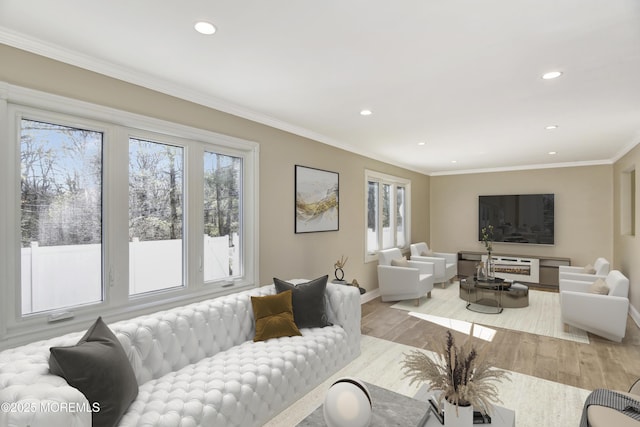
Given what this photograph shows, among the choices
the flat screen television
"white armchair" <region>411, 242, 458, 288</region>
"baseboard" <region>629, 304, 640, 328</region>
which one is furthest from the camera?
the flat screen television

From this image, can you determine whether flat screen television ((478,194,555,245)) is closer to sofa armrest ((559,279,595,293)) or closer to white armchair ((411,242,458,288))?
white armchair ((411,242,458,288))

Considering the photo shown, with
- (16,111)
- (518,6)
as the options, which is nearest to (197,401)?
(16,111)

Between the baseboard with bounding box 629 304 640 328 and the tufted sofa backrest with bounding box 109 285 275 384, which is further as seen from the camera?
the baseboard with bounding box 629 304 640 328

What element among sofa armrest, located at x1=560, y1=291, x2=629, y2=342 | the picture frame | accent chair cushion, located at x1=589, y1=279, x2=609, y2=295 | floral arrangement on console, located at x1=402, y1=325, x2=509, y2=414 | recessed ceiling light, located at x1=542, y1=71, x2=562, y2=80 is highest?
recessed ceiling light, located at x1=542, y1=71, x2=562, y2=80

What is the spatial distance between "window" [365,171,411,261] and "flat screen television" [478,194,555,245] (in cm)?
191

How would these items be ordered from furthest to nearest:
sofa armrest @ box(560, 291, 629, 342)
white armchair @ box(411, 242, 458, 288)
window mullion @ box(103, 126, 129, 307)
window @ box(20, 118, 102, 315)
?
white armchair @ box(411, 242, 458, 288), sofa armrest @ box(560, 291, 629, 342), window mullion @ box(103, 126, 129, 307), window @ box(20, 118, 102, 315)

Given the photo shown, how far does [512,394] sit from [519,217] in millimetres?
5404

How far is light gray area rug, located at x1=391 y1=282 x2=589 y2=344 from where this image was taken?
4223mm

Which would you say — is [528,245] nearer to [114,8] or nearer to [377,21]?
[377,21]

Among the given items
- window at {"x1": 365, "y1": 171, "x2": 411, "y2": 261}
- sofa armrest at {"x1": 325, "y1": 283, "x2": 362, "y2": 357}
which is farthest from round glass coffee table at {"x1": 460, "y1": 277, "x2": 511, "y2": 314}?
sofa armrest at {"x1": 325, "y1": 283, "x2": 362, "y2": 357}

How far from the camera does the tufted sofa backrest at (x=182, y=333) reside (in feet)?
7.07

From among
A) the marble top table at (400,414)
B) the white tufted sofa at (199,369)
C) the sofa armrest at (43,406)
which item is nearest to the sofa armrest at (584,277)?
the white tufted sofa at (199,369)

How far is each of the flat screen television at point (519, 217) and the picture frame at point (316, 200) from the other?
4396mm

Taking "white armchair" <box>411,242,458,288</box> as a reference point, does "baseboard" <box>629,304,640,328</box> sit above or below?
below
